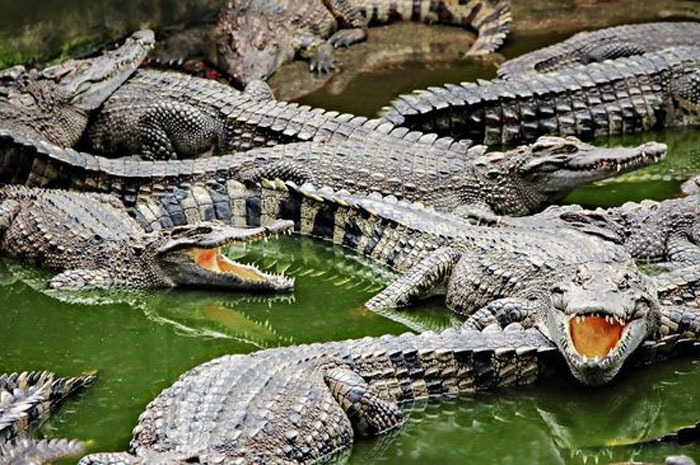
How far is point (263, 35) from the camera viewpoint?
1170 cm

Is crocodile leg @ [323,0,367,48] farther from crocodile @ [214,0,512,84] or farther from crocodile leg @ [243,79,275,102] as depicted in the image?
crocodile leg @ [243,79,275,102]

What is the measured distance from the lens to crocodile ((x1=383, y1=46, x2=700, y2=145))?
1040 centimetres

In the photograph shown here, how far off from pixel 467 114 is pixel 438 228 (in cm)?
237

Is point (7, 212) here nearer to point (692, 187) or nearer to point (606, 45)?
point (692, 187)

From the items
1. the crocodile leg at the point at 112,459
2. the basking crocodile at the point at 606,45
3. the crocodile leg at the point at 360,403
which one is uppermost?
the crocodile leg at the point at 112,459

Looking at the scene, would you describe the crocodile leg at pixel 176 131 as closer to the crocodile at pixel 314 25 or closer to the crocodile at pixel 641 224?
the crocodile at pixel 314 25

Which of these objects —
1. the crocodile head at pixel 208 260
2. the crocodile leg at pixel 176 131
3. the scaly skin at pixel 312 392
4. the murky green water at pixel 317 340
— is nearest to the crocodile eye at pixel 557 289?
the scaly skin at pixel 312 392

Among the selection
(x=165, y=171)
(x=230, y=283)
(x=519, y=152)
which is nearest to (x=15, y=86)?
(x=165, y=171)

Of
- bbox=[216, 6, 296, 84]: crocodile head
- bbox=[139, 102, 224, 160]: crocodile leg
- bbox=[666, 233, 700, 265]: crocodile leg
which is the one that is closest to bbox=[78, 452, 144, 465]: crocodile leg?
bbox=[666, 233, 700, 265]: crocodile leg

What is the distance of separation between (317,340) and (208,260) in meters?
0.99

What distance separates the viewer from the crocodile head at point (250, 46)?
11.4 meters

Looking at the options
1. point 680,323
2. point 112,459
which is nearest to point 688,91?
point 680,323

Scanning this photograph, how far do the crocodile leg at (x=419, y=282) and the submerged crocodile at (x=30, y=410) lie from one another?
1642 mm

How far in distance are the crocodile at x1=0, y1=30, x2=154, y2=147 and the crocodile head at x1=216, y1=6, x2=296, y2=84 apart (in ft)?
3.21
